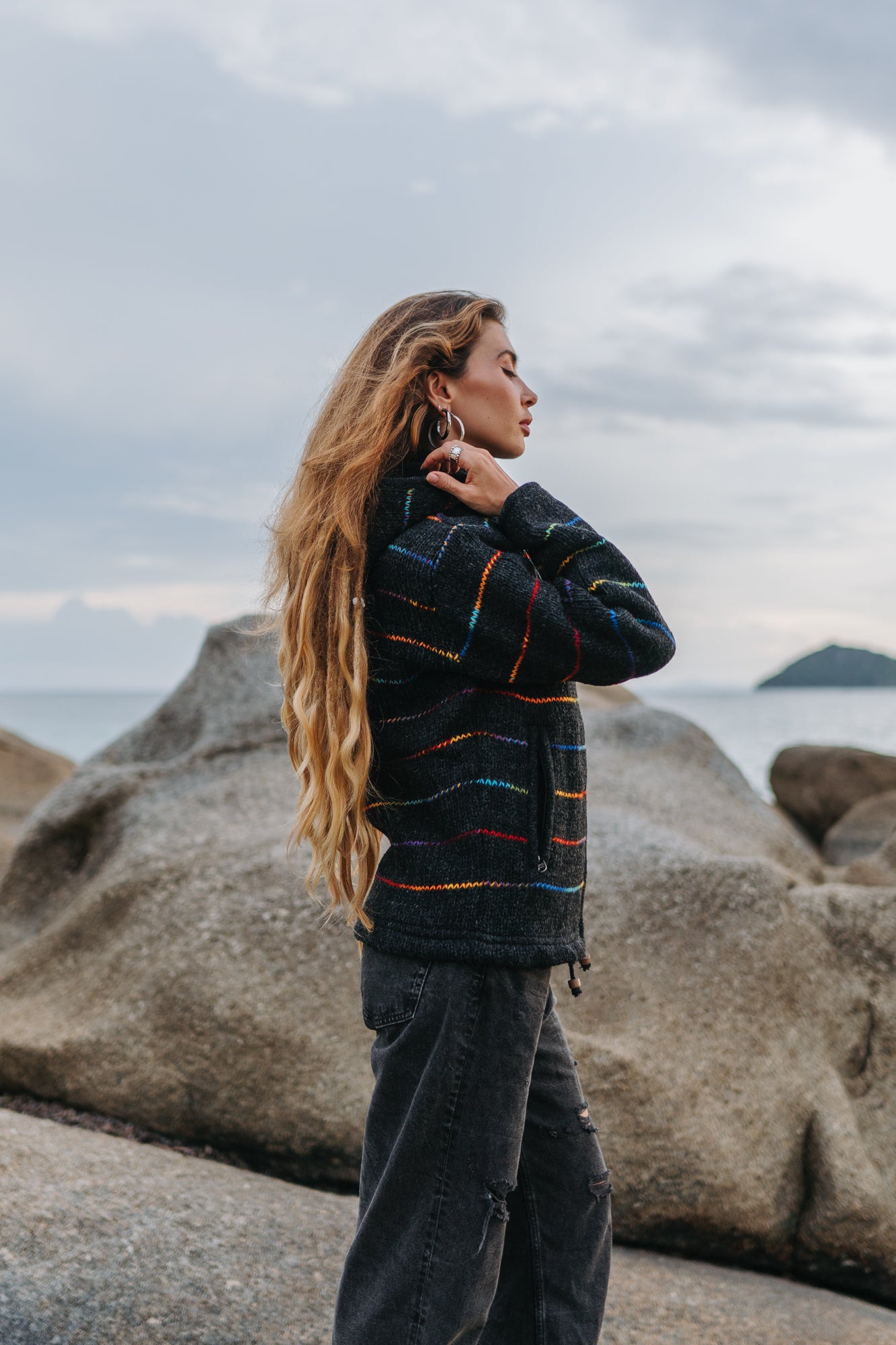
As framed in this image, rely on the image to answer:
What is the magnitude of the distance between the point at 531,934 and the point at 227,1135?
2.46m

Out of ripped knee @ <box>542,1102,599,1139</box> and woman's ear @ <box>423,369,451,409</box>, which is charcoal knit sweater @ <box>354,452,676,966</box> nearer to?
woman's ear @ <box>423,369,451,409</box>

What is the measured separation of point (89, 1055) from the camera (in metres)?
4.45

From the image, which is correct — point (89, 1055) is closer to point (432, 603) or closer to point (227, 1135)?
point (227, 1135)

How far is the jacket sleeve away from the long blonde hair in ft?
0.41

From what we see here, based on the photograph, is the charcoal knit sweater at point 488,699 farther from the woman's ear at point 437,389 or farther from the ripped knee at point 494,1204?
the ripped knee at point 494,1204

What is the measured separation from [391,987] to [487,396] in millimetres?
1448

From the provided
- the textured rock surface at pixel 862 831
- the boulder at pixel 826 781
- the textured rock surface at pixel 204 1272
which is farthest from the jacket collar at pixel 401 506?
the boulder at pixel 826 781

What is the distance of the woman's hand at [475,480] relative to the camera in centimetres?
259

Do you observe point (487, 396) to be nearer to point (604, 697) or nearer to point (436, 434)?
point (436, 434)

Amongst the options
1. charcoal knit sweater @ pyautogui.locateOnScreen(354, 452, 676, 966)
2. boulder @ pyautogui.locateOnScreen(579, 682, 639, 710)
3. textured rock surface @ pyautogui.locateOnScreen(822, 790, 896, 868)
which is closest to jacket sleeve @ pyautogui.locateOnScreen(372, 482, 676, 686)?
charcoal knit sweater @ pyautogui.locateOnScreen(354, 452, 676, 966)

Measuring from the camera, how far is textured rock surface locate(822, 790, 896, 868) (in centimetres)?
833

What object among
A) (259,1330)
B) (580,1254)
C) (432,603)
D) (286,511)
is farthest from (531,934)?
(259,1330)

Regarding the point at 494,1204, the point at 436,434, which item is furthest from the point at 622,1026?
the point at 436,434

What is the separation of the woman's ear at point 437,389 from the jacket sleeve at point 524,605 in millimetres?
327
